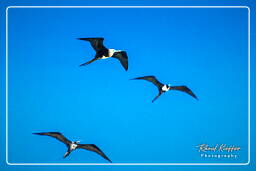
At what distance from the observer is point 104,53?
280 centimetres

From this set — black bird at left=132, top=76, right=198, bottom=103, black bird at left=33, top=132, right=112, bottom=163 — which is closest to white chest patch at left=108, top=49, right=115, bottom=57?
black bird at left=132, top=76, right=198, bottom=103

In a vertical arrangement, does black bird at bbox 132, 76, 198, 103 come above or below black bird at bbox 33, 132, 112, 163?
above

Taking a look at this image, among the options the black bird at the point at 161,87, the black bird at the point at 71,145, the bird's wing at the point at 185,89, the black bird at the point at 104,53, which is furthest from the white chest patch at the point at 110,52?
the black bird at the point at 71,145

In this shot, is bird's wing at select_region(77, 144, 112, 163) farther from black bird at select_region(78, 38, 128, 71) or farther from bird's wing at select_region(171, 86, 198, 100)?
bird's wing at select_region(171, 86, 198, 100)

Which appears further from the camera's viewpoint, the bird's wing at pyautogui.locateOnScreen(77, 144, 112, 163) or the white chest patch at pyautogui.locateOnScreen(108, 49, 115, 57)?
the white chest patch at pyautogui.locateOnScreen(108, 49, 115, 57)

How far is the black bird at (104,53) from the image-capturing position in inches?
106

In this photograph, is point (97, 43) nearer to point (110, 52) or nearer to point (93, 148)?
point (110, 52)

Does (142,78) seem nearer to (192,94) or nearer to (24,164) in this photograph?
(192,94)

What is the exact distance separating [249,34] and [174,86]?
80 cm

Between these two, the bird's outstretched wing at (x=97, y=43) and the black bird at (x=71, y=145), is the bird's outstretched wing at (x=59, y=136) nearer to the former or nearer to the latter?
the black bird at (x=71, y=145)

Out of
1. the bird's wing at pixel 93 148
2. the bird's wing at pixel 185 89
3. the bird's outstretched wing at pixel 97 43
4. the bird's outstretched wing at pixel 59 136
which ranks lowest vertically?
the bird's wing at pixel 93 148

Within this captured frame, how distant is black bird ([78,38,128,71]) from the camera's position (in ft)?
8.84

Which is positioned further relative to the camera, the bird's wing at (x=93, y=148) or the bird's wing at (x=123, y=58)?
the bird's wing at (x=123, y=58)

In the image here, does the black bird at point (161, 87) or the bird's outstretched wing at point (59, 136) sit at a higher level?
the black bird at point (161, 87)
